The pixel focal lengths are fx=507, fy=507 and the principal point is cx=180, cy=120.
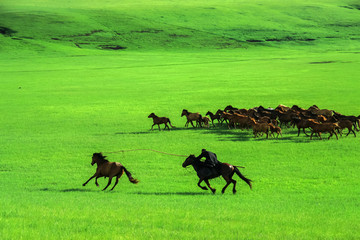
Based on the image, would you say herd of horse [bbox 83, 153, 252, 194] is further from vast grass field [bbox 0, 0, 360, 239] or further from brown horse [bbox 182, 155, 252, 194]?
vast grass field [bbox 0, 0, 360, 239]

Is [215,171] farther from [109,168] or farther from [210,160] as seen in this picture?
[109,168]

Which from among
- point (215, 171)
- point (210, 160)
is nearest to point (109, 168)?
point (210, 160)

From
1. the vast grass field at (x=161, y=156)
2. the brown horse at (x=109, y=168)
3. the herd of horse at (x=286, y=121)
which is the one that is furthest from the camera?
the herd of horse at (x=286, y=121)

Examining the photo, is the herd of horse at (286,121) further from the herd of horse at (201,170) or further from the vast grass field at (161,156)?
the herd of horse at (201,170)

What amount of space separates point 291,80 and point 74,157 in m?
40.2

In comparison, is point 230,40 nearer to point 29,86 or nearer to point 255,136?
point 29,86

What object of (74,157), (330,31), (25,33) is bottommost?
(25,33)

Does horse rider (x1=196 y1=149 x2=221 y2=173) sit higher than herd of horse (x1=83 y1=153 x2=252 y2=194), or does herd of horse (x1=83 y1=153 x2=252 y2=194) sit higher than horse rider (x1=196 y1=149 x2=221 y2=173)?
horse rider (x1=196 y1=149 x2=221 y2=173)

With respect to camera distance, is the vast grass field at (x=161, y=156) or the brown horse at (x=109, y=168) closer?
the vast grass field at (x=161, y=156)

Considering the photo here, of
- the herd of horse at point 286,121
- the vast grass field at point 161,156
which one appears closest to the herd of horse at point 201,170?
the vast grass field at point 161,156

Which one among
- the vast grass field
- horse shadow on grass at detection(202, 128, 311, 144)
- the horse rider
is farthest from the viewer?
horse shadow on grass at detection(202, 128, 311, 144)

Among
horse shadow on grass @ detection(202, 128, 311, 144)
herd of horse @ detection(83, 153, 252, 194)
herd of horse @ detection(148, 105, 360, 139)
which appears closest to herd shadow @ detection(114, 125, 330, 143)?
horse shadow on grass @ detection(202, 128, 311, 144)

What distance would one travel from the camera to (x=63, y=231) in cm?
860

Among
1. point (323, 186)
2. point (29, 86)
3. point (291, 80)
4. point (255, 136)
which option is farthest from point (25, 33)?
point (323, 186)
